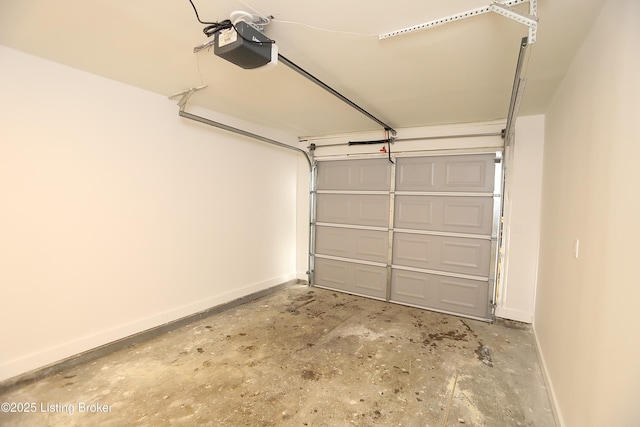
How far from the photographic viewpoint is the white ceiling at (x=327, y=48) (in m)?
1.52

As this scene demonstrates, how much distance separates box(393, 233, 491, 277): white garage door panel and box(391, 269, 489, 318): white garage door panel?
133mm

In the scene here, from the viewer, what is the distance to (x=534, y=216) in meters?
3.20

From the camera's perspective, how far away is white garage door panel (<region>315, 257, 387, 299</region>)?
164 inches

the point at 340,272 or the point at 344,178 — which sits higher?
the point at 344,178

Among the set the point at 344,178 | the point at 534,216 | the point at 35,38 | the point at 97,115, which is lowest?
the point at 534,216

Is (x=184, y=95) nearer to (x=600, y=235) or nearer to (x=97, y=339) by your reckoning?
(x=97, y=339)

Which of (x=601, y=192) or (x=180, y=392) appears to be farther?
(x=180, y=392)

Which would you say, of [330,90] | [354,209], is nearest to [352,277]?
[354,209]

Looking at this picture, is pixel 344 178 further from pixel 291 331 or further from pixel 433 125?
pixel 291 331

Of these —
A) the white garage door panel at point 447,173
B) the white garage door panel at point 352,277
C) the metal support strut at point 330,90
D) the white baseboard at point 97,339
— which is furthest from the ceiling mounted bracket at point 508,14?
the white baseboard at point 97,339

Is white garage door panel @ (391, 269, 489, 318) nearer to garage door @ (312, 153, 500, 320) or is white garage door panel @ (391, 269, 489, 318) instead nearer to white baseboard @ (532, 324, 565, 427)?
garage door @ (312, 153, 500, 320)

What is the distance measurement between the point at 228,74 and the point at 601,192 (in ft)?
8.51

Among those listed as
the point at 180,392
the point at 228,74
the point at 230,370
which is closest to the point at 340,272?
the point at 230,370

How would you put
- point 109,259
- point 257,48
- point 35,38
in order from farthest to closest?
point 109,259 < point 35,38 < point 257,48
